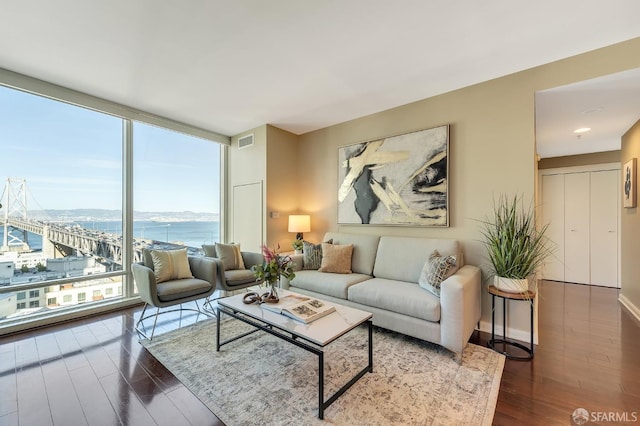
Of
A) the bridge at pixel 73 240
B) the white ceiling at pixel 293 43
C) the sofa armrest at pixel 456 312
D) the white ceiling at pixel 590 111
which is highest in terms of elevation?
the white ceiling at pixel 293 43

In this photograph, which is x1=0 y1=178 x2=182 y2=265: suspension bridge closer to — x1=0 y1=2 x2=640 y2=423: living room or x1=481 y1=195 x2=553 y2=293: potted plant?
x1=0 y1=2 x2=640 y2=423: living room

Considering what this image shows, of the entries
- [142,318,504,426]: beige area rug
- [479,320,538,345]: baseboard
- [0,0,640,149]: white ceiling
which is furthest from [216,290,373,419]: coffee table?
[0,0,640,149]: white ceiling

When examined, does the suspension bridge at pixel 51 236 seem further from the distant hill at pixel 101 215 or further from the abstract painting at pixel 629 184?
the abstract painting at pixel 629 184

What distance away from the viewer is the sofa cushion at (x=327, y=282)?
2952 millimetres

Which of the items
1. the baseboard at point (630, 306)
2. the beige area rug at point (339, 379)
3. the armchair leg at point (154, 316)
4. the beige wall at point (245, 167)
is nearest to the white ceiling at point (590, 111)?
the baseboard at point (630, 306)

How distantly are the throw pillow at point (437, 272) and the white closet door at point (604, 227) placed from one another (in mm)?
4130

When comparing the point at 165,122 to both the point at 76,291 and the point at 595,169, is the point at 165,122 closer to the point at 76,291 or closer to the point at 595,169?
the point at 76,291

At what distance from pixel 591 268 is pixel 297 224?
5.21 meters

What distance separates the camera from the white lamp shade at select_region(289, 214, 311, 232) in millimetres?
4254

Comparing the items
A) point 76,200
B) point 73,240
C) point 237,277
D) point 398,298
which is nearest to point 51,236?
point 73,240

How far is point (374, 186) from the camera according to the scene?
370 cm

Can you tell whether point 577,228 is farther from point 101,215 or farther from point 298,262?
point 101,215

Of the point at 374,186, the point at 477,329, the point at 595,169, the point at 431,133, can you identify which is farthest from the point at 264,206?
the point at 595,169

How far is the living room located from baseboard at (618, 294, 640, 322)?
0.06 feet
